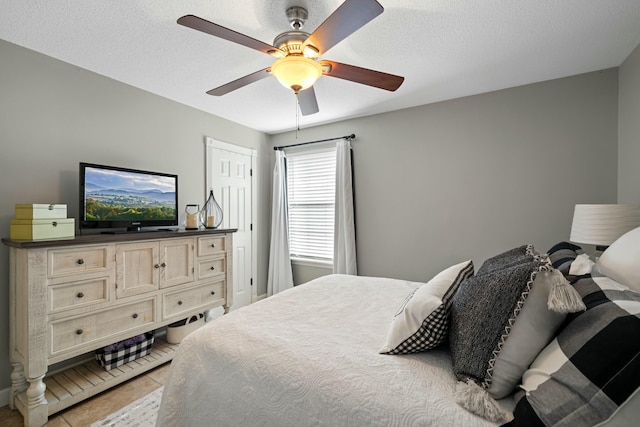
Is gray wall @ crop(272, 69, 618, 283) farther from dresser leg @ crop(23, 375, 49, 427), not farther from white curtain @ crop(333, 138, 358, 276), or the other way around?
dresser leg @ crop(23, 375, 49, 427)

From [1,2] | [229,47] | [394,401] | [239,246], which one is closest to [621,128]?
[394,401]

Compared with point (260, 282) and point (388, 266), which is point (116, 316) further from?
point (388, 266)

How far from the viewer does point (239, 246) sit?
3.92 meters

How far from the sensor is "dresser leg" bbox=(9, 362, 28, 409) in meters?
1.94

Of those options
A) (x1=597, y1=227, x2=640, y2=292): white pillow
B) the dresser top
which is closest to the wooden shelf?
the dresser top

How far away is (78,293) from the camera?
192 cm

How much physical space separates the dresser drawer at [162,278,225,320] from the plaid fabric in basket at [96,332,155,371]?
1.03 feet

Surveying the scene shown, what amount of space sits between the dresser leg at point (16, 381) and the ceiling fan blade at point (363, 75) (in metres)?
2.87

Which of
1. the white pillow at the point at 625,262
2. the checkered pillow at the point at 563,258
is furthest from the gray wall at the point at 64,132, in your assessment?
the white pillow at the point at 625,262

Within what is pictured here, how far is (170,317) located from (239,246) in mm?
1507

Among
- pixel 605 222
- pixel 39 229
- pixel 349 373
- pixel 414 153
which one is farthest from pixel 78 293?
pixel 605 222

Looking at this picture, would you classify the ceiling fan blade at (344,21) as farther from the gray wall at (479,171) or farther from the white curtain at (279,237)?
the white curtain at (279,237)

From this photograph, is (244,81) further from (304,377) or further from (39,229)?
(304,377)

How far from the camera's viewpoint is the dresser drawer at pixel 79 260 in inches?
71.4
